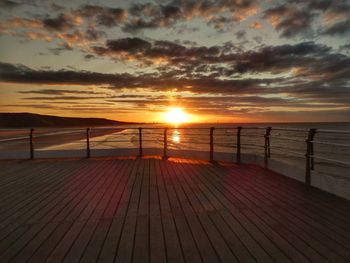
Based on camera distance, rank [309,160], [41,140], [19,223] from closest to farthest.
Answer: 1. [19,223]
2. [309,160]
3. [41,140]

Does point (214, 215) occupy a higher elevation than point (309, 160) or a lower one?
lower

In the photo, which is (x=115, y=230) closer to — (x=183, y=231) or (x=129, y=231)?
(x=129, y=231)

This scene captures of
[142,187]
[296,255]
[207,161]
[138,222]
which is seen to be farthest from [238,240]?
[207,161]

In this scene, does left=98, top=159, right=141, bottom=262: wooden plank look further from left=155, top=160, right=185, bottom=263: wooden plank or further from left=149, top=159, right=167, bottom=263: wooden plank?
left=155, top=160, right=185, bottom=263: wooden plank

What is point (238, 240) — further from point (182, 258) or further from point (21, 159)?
point (21, 159)

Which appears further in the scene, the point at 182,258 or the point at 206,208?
the point at 206,208

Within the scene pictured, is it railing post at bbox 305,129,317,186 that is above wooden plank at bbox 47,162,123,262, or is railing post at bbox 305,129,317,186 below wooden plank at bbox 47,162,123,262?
above

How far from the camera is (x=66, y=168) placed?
7809 mm

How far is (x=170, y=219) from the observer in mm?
3715

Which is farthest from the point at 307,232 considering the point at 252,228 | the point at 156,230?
the point at 156,230

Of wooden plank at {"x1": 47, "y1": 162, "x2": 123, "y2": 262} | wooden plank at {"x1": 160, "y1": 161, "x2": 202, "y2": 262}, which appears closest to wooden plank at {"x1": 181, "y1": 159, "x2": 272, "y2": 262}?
wooden plank at {"x1": 160, "y1": 161, "x2": 202, "y2": 262}

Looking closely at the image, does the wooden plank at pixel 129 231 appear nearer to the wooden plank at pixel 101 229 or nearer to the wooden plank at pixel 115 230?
the wooden plank at pixel 115 230

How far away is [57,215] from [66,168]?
13.4 ft

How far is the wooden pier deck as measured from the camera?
278 cm
